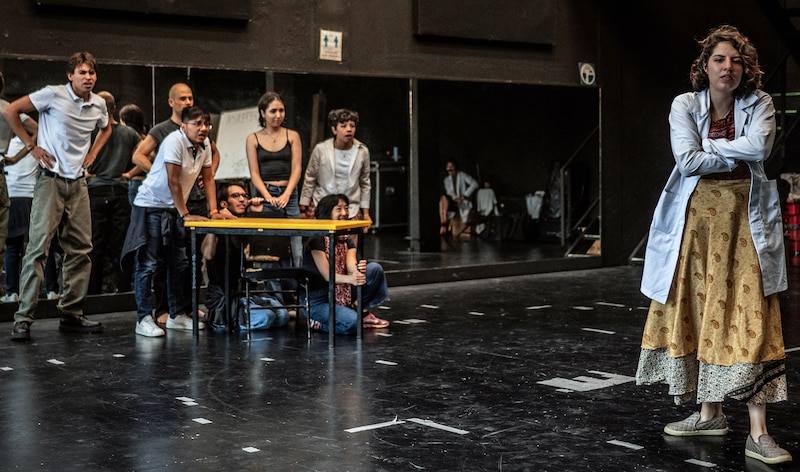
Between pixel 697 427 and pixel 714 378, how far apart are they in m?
0.34

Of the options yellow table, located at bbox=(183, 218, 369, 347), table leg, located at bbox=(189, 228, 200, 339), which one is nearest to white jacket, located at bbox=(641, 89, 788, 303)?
yellow table, located at bbox=(183, 218, 369, 347)

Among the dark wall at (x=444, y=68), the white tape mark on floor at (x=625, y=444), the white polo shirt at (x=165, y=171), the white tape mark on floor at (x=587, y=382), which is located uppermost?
the dark wall at (x=444, y=68)

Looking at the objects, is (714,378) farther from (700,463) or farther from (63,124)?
(63,124)

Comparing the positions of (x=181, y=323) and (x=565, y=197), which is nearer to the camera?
(x=181, y=323)

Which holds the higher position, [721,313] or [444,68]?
[444,68]

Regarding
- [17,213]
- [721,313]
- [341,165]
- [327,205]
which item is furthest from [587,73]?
[721,313]

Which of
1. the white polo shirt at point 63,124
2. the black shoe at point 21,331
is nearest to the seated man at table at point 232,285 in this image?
the white polo shirt at point 63,124

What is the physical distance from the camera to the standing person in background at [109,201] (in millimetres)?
8453

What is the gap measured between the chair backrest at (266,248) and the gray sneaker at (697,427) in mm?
3744

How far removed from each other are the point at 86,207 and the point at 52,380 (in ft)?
6.24

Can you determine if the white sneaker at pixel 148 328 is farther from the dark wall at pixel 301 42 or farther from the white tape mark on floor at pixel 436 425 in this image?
the white tape mark on floor at pixel 436 425

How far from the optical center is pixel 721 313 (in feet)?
13.6

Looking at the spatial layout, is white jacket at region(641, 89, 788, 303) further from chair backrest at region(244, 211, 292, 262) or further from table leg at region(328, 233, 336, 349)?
chair backrest at region(244, 211, 292, 262)

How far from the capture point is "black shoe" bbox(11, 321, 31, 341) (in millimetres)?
7043
